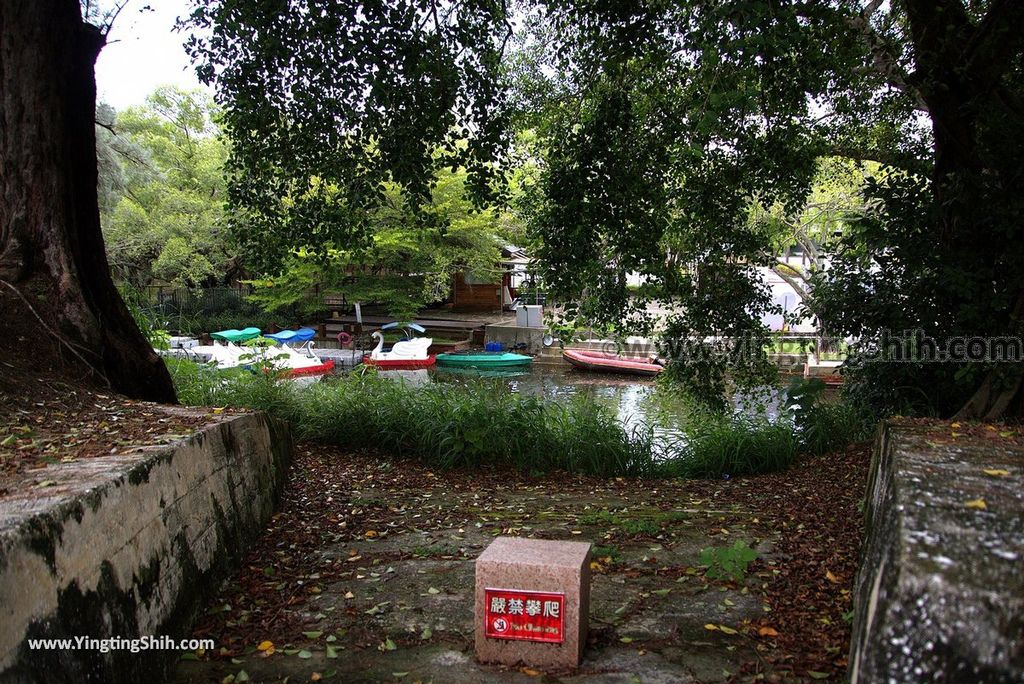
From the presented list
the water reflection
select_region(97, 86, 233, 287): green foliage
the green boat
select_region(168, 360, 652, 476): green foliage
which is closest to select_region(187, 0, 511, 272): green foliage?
select_region(168, 360, 652, 476): green foliage

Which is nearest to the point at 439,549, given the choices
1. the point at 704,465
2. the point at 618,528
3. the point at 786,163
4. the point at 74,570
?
the point at 618,528

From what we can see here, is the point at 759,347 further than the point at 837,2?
Yes

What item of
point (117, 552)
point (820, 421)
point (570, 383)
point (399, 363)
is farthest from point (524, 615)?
point (399, 363)

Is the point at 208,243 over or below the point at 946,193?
over

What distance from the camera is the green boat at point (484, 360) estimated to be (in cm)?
2511

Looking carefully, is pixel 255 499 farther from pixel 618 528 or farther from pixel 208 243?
pixel 208 243

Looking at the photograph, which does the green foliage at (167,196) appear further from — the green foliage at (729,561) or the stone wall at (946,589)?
the stone wall at (946,589)

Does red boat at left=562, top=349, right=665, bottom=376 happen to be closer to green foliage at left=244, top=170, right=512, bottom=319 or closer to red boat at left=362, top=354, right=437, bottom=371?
green foliage at left=244, top=170, right=512, bottom=319

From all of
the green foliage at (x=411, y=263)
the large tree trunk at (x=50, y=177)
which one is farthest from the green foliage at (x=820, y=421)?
the green foliage at (x=411, y=263)

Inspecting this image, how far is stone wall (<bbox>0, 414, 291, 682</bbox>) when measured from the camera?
8.44ft

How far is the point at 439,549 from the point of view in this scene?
520 centimetres

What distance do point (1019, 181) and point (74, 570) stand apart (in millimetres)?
6376

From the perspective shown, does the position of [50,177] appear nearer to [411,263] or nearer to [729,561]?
[729,561]

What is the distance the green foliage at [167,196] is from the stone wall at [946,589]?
2530 centimetres
